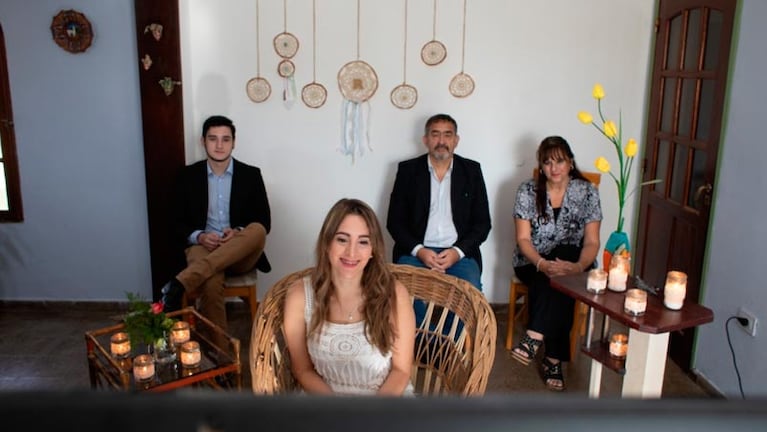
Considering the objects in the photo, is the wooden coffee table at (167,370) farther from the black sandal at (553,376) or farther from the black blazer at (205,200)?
the black sandal at (553,376)

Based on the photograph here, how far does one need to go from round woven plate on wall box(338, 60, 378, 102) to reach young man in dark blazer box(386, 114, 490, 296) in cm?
41

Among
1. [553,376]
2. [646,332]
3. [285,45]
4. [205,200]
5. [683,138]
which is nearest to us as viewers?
[646,332]

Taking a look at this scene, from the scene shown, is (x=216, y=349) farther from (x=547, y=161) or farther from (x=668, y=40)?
(x=668, y=40)

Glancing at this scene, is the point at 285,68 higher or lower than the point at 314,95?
higher

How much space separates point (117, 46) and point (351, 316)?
223 centimetres

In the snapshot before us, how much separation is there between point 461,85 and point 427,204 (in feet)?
2.27

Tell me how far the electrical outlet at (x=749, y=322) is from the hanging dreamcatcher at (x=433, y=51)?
6.16ft

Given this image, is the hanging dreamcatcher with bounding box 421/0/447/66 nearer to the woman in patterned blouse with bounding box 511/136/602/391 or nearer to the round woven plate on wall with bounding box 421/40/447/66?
the round woven plate on wall with bounding box 421/40/447/66

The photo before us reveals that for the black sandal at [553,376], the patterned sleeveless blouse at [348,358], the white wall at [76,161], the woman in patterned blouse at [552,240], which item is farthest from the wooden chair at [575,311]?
the white wall at [76,161]

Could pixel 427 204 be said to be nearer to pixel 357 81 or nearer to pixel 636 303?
pixel 357 81

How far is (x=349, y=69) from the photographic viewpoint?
3.38 meters

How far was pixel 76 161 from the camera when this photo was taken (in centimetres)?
344

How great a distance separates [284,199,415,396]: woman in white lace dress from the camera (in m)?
1.88

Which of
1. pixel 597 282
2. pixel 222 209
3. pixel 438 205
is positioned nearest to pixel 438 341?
pixel 597 282
